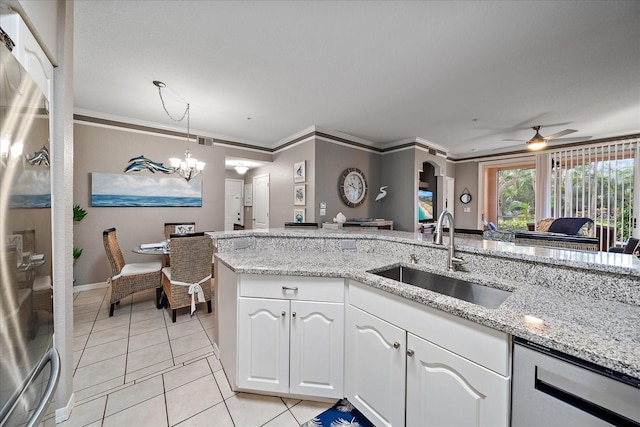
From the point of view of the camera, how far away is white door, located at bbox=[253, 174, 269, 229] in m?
5.70

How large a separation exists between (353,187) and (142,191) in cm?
374

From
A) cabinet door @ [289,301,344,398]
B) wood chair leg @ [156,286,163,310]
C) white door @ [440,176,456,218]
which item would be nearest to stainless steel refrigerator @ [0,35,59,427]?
cabinet door @ [289,301,344,398]

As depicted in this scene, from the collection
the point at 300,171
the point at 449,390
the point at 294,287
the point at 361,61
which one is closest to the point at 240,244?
the point at 294,287

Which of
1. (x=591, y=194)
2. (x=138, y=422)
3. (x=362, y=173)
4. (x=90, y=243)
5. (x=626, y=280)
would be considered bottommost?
(x=138, y=422)

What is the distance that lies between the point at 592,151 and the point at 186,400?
7575mm

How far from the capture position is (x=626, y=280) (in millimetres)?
1018

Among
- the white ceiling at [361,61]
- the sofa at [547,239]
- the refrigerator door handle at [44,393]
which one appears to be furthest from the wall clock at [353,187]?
the refrigerator door handle at [44,393]

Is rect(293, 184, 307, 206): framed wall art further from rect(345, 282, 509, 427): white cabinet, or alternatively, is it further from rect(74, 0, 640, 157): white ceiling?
rect(345, 282, 509, 427): white cabinet

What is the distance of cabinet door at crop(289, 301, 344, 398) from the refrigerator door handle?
0.99 metres

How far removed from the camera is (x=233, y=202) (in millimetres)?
6891

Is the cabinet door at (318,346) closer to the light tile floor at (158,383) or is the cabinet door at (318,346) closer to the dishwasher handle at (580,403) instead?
the light tile floor at (158,383)

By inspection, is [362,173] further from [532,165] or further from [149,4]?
[532,165]

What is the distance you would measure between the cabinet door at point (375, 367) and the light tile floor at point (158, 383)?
324mm

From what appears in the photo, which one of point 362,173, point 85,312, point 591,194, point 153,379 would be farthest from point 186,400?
point 591,194
